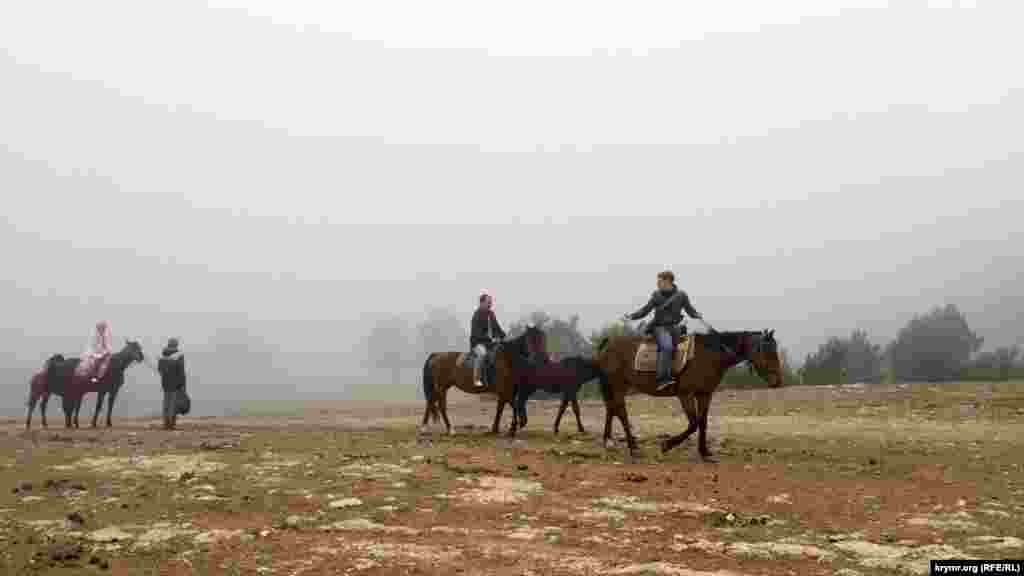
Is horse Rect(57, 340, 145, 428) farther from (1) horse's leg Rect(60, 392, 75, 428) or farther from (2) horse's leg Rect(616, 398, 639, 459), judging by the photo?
(2) horse's leg Rect(616, 398, 639, 459)

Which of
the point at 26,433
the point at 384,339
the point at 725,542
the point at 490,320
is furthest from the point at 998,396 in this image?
the point at 384,339

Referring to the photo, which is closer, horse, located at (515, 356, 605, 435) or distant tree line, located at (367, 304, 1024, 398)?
horse, located at (515, 356, 605, 435)

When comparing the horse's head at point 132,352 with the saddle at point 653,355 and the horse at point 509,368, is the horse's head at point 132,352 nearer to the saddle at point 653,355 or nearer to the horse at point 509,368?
the horse at point 509,368

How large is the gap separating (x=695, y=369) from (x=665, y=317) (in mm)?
1186

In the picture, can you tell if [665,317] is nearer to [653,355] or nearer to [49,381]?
[653,355]

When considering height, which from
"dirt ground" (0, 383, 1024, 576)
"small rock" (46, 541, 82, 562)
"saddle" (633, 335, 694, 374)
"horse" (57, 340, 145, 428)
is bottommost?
"small rock" (46, 541, 82, 562)

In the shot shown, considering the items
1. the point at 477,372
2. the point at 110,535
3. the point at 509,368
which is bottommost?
the point at 110,535

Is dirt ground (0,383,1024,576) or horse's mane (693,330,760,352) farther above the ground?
horse's mane (693,330,760,352)

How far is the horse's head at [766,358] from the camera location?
1493 centimetres

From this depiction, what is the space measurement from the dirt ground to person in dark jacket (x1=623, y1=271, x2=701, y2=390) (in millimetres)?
1819

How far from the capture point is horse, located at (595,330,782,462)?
14.8 m

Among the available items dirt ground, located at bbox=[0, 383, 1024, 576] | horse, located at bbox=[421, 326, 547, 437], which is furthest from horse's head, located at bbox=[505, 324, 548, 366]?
dirt ground, located at bbox=[0, 383, 1024, 576]

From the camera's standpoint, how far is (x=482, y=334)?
18.8 m

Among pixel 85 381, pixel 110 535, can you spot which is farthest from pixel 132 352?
pixel 110 535
